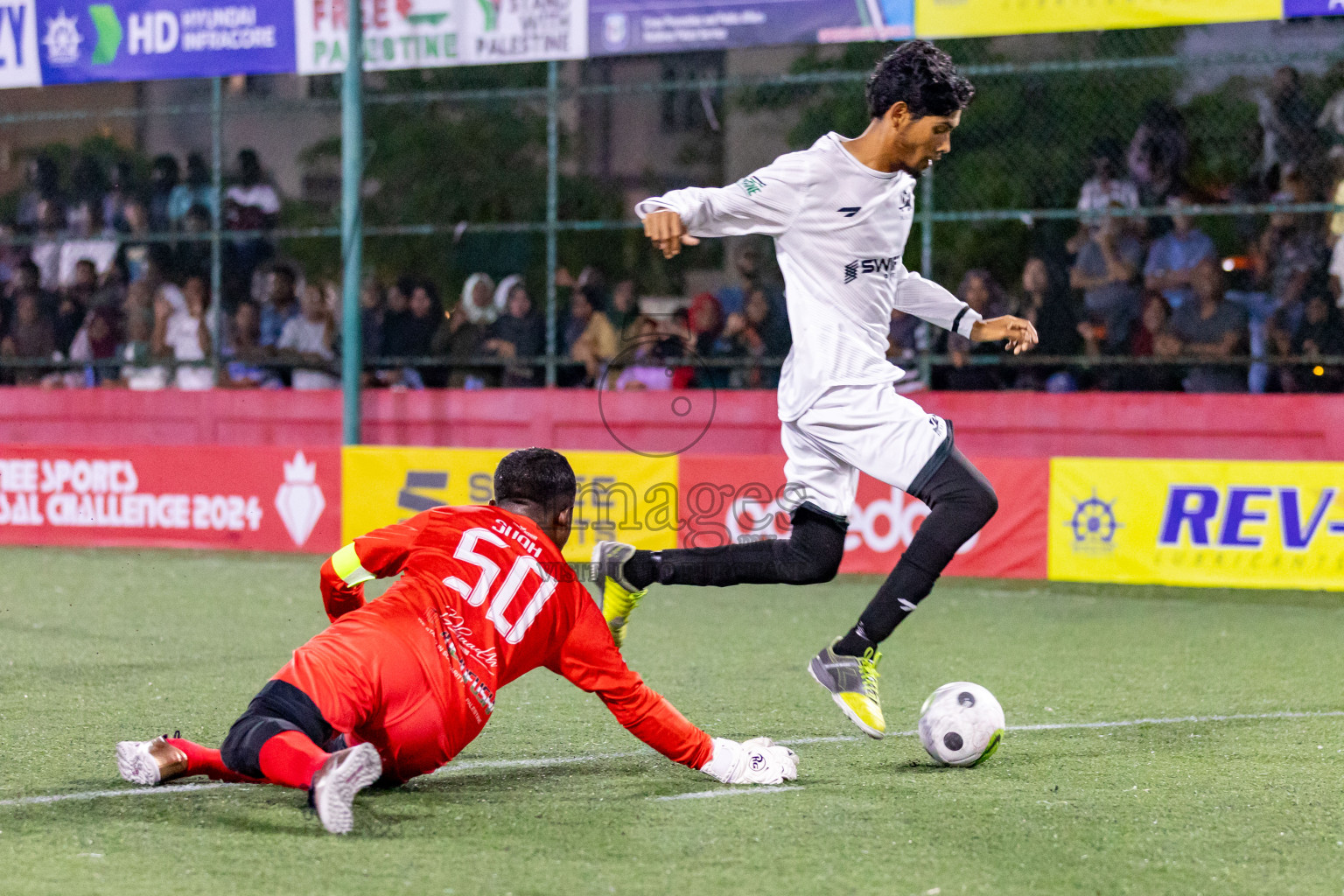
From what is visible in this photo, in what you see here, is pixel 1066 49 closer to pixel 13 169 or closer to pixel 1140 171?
pixel 1140 171

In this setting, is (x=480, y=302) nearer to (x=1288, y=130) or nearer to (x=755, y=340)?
(x=755, y=340)

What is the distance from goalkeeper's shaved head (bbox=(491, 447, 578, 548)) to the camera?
191 inches

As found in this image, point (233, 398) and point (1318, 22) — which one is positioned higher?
point (1318, 22)

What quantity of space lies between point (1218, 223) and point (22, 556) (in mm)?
9843

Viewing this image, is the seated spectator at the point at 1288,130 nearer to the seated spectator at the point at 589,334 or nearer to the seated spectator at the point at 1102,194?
the seated spectator at the point at 1102,194

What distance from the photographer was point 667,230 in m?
4.96

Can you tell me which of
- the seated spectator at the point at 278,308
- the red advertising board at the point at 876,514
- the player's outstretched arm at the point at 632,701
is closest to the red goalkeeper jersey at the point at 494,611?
the player's outstretched arm at the point at 632,701

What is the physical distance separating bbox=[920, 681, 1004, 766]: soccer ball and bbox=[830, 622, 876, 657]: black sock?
301 mm

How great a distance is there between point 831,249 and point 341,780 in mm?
2432

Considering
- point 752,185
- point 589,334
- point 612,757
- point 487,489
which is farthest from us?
point 589,334

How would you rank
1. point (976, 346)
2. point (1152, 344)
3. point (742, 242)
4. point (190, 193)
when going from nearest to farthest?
point (1152, 344) < point (976, 346) < point (190, 193) < point (742, 242)

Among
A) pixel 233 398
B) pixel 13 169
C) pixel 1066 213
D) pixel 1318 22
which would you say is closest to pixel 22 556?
pixel 233 398

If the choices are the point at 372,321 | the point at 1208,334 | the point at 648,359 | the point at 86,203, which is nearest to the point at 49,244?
the point at 86,203

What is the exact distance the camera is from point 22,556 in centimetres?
1275
